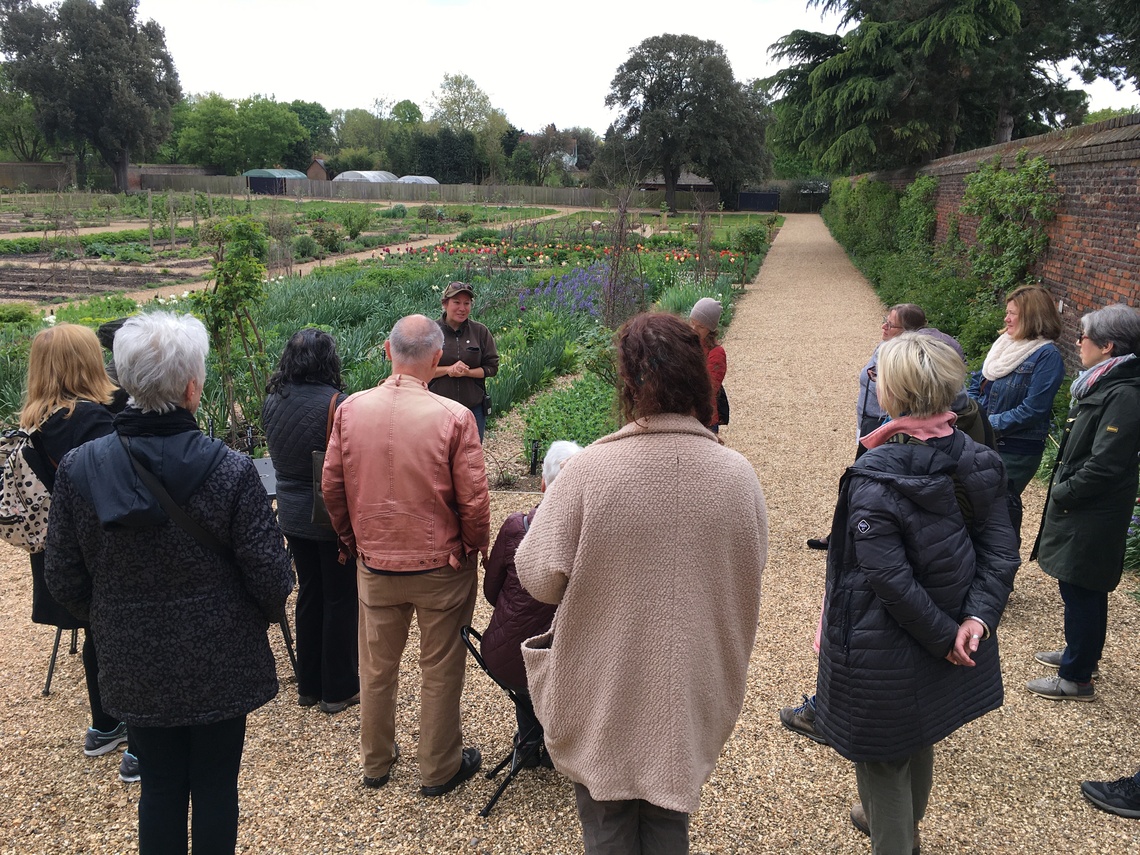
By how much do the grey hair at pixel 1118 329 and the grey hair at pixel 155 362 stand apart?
3.24m

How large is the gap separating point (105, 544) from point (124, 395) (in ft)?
4.31

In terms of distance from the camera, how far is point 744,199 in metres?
59.2

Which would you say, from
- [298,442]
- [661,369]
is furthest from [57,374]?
[661,369]

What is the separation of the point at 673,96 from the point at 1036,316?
163ft

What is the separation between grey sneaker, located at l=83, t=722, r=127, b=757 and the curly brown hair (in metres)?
2.61

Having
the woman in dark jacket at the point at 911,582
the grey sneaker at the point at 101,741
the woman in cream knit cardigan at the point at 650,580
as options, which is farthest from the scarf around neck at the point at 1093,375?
the grey sneaker at the point at 101,741

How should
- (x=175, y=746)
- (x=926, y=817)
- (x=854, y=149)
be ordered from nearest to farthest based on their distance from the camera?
(x=175, y=746) → (x=926, y=817) → (x=854, y=149)

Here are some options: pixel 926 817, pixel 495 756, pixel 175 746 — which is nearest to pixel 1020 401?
pixel 926 817

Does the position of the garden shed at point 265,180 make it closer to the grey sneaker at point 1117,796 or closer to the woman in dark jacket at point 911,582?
the woman in dark jacket at point 911,582

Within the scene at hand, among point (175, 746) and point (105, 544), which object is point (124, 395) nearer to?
point (105, 544)

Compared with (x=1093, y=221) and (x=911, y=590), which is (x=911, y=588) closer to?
(x=911, y=590)

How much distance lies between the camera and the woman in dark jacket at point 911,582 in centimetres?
205

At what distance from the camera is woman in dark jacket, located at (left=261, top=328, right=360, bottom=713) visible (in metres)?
3.15

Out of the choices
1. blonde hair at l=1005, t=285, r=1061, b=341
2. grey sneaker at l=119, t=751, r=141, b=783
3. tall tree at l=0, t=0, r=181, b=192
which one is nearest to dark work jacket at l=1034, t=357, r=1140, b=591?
blonde hair at l=1005, t=285, r=1061, b=341
